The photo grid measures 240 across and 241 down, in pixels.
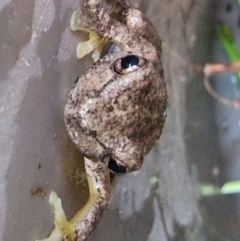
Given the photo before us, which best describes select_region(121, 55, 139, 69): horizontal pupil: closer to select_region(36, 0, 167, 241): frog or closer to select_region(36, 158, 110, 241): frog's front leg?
select_region(36, 0, 167, 241): frog

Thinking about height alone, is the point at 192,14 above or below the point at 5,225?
below

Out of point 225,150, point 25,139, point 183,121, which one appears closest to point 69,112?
point 25,139

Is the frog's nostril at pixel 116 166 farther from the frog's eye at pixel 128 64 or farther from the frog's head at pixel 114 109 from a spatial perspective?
the frog's eye at pixel 128 64

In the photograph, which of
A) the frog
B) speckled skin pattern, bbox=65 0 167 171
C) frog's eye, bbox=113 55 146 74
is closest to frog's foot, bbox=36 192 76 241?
the frog

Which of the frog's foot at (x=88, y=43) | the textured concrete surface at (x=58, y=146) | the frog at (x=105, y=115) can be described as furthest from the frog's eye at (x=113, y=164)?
the frog's foot at (x=88, y=43)

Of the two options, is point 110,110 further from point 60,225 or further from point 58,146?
point 60,225

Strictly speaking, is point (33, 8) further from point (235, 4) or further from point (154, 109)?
point (235, 4)

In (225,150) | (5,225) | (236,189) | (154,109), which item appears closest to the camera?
(5,225)

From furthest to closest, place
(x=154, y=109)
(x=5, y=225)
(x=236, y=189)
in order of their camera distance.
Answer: (x=236, y=189), (x=154, y=109), (x=5, y=225)

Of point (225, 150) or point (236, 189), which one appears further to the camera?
point (225, 150)
